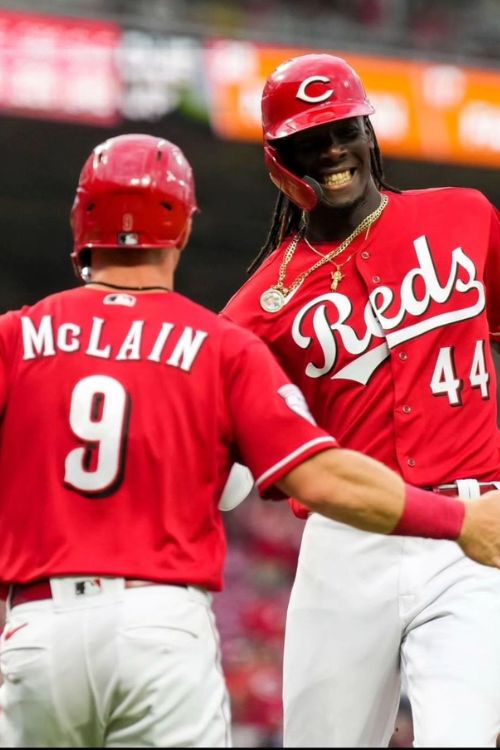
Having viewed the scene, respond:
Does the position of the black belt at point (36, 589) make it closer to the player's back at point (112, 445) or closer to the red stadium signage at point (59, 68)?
the player's back at point (112, 445)

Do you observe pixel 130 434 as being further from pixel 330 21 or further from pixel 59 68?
pixel 330 21

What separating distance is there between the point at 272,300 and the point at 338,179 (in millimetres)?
371

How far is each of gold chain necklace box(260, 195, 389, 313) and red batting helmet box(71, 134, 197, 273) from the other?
809 mm

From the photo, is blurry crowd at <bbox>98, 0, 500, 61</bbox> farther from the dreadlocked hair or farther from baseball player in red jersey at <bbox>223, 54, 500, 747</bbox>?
baseball player in red jersey at <bbox>223, 54, 500, 747</bbox>

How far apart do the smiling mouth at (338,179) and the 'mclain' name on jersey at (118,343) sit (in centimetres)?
103

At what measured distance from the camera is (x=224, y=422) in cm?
284

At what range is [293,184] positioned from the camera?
379 centimetres

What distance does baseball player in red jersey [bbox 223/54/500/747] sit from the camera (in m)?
3.46

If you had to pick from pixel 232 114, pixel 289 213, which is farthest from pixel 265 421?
pixel 232 114

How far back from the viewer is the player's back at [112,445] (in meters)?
2.73

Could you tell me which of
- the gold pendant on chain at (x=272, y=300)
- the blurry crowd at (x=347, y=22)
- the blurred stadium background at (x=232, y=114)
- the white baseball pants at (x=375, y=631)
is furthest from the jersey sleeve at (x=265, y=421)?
the blurry crowd at (x=347, y=22)

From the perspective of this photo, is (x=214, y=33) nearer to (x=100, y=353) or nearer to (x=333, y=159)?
(x=333, y=159)

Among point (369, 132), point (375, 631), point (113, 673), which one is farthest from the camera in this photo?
point (369, 132)

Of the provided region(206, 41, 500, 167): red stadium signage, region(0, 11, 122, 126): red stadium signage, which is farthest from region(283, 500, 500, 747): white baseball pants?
region(206, 41, 500, 167): red stadium signage
